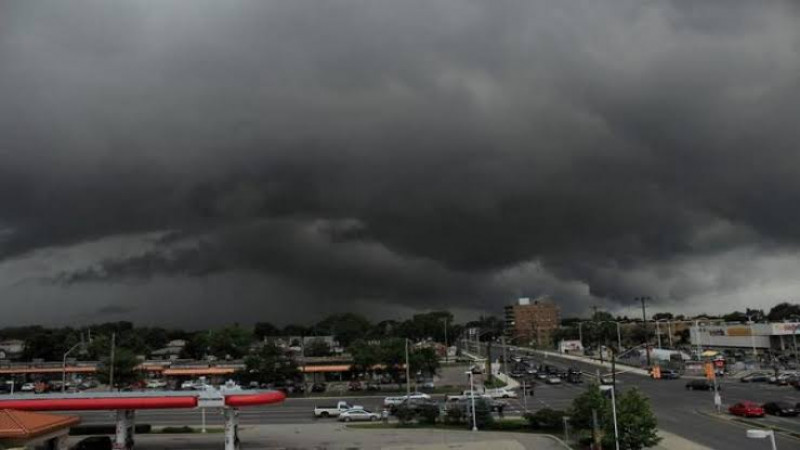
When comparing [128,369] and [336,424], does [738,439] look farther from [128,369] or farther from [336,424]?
[128,369]

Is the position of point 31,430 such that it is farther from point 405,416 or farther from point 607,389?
point 607,389

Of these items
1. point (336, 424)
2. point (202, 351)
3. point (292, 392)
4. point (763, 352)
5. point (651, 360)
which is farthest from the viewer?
point (202, 351)

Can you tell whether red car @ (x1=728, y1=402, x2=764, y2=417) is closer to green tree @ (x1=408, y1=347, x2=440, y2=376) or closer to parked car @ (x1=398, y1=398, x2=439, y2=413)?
parked car @ (x1=398, y1=398, x2=439, y2=413)

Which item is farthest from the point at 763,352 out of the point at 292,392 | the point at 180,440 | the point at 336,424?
the point at 180,440

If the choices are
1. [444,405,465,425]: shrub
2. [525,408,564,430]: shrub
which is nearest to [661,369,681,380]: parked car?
[525,408,564,430]: shrub

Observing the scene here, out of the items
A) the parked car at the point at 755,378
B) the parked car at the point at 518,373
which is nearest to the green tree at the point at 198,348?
the parked car at the point at 518,373

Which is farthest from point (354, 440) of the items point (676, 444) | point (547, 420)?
point (676, 444)
